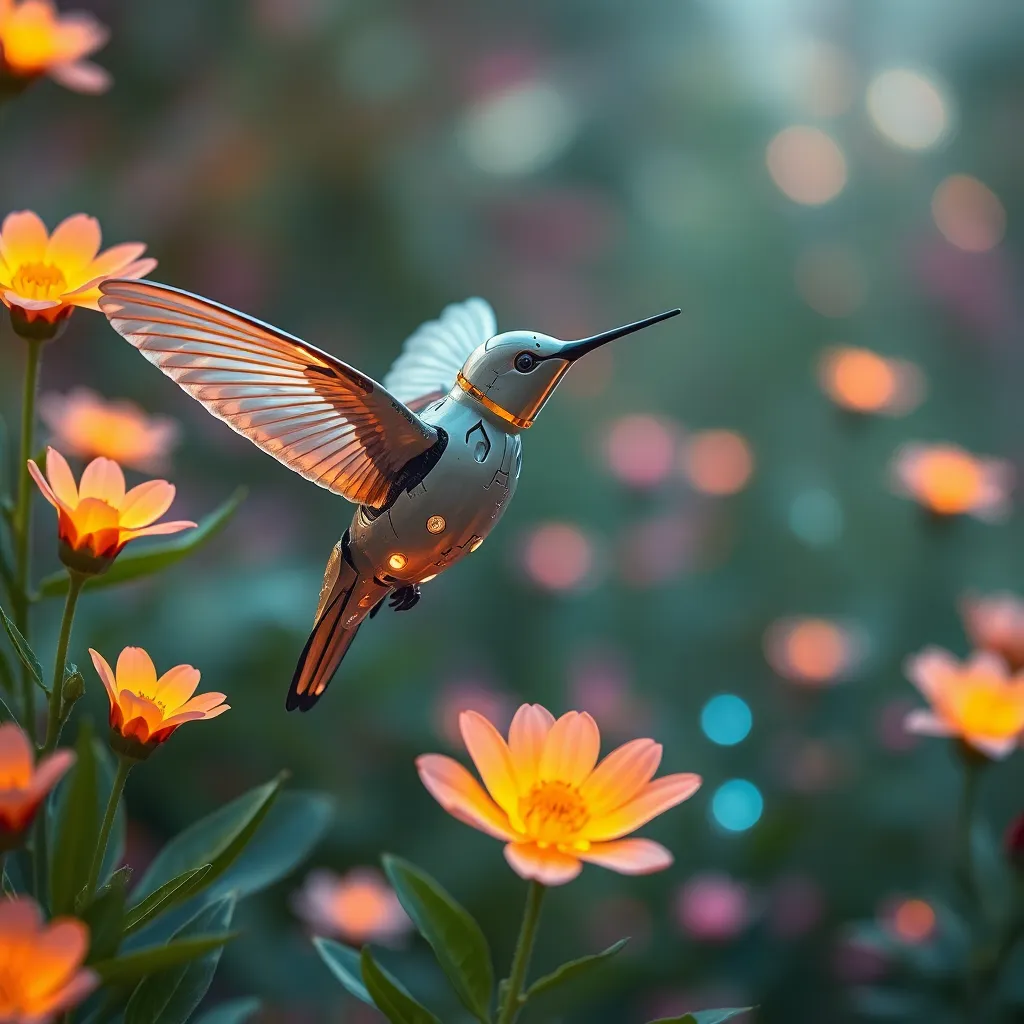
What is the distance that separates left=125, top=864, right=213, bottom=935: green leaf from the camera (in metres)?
0.29

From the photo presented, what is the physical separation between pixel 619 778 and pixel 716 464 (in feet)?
2.58

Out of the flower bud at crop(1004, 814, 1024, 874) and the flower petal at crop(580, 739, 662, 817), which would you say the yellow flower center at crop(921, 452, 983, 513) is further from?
the flower petal at crop(580, 739, 662, 817)

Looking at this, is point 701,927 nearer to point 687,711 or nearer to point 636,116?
point 687,711

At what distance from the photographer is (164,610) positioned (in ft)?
2.78

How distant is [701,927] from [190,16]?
1114 millimetres

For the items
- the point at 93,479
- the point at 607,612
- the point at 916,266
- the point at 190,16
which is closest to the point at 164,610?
the point at 607,612

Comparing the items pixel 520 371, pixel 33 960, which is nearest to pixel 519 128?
pixel 520 371

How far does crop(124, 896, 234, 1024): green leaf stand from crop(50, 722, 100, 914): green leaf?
47 millimetres

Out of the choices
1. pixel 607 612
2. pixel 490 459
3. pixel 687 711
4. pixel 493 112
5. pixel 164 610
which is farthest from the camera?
pixel 493 112

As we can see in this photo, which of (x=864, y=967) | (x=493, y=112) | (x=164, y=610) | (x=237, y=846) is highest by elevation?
(x=237, y=846)

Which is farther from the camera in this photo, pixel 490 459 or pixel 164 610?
pixel 164 610

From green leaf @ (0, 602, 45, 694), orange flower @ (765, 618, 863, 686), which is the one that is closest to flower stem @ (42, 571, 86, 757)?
green leaf @ (0, 602, 45, 694)

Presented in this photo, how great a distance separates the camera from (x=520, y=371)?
285 mm

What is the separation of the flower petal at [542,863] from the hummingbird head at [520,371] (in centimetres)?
11
